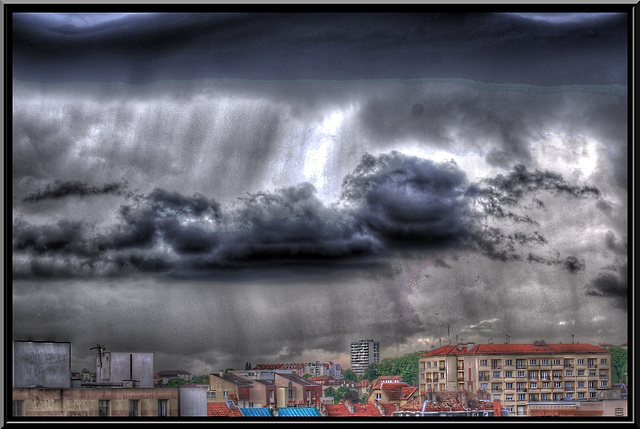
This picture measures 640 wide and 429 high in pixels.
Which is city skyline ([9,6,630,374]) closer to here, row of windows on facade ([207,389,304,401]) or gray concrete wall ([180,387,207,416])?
gray concrete wall ([180,387,207,416])

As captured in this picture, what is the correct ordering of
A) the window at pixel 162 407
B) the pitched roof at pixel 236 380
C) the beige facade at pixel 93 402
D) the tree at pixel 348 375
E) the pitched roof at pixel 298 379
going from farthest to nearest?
1. the tree at pixel 348 375
2. the pitched roof at pixel 298 379
3. the pitched roof at pixel 236 380
4. the window at pixel 162 407
5. the beige facade at pixel 93 402

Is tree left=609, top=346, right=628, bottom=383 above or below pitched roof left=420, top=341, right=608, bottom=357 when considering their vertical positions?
below

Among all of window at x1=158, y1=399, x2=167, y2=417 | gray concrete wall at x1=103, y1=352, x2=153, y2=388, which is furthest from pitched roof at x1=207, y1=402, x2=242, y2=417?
gray concrete wall at x1=103, y1=352, x2=153, y2=388

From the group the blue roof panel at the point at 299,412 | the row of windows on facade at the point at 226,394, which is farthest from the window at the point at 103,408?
the blue roof panel at the point at 299,412

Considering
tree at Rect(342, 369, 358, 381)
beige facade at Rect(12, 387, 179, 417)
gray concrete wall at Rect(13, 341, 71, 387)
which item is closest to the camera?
beige facade at Rect(12, 387, 179, 417)

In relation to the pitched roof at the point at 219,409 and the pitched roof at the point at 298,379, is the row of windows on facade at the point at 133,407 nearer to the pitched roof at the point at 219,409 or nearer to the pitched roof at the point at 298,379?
the pitched roof at the point at 219,409

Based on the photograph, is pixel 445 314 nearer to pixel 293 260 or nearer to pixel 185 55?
pixel 293 260

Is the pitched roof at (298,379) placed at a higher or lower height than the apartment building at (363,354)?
lower
